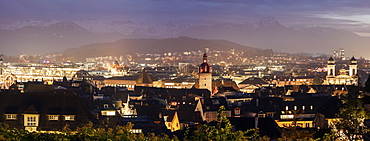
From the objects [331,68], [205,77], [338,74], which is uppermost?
[331,68]

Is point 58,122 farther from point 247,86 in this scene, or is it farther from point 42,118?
point 247,86

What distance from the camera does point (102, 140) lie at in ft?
77.5

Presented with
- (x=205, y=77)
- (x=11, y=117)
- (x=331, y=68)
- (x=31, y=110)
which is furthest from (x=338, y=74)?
(x=11, y=117)

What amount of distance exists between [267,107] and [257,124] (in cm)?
2493

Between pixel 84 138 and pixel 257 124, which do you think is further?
pixel 257 124

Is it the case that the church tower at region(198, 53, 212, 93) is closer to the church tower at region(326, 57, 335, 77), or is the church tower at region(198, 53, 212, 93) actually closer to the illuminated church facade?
the illuminated church facade

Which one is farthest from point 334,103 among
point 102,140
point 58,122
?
point 102,140

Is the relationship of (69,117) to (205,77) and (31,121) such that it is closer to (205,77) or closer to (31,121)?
(31,121)

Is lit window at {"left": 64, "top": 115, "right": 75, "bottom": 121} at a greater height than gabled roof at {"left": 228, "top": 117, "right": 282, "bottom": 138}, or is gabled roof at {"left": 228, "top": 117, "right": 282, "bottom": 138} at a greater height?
lit window at {"left": 64, "top": 115, "right": 75, "bottom": 121}

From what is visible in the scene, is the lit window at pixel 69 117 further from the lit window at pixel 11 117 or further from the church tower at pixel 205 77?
the church tower at pixel 205 77

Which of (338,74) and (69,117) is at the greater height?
(69,117)

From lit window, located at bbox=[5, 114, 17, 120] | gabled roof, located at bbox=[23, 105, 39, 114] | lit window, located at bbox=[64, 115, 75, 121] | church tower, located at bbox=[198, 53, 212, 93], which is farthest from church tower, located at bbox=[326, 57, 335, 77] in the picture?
lit window, located at bbox=[5, 114, 17, 120]

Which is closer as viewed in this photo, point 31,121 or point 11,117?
point 31,121

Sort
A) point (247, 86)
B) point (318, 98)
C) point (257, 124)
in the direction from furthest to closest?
point (247, 86) < point (318, 98) < point (257, 124)
